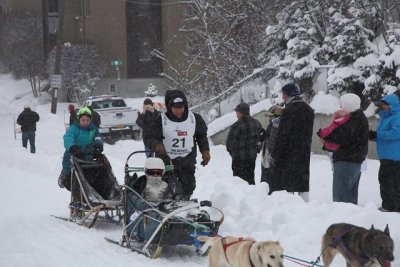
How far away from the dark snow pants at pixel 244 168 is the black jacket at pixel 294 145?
5.02ft

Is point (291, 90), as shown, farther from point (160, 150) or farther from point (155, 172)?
point (155, 172)

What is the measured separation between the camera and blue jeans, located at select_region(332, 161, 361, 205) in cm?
820

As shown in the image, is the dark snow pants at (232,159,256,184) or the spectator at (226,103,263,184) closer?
the spectator at (226,103,263,184)

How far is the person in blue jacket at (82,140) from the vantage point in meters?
10.2

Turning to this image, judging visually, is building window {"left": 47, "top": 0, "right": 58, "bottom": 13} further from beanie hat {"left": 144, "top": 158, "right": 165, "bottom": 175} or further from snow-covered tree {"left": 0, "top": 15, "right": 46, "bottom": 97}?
beanie hat {"left": 144, "top": 158, "right": 165, "bottom": 175}

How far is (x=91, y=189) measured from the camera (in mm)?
9891

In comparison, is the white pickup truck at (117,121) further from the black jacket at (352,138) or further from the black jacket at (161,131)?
the black jacket at (352,138)

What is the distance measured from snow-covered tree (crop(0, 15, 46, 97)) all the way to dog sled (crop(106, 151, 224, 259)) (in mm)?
34431

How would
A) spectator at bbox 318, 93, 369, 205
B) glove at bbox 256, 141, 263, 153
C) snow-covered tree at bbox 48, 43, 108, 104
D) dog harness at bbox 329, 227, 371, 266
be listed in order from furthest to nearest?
A: snow-covered tree at bbox 48, 43, 108, 104 < glove at bbox 256, 141, 263, 153 < spectator at bbox 318, 93, 369, 205 < dog harness at bbox 329, 227, 371, 266

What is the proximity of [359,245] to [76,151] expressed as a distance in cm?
547

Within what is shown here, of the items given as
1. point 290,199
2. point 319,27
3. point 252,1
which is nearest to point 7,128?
point 252,1


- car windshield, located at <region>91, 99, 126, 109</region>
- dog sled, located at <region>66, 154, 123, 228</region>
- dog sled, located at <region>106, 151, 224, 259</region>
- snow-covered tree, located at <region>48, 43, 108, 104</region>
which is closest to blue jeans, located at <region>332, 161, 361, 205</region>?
dog sled, located at <region>106, 151, 224, 259</region>

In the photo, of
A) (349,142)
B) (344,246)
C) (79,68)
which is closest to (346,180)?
(349,142)

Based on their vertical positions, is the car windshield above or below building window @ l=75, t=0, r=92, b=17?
below
